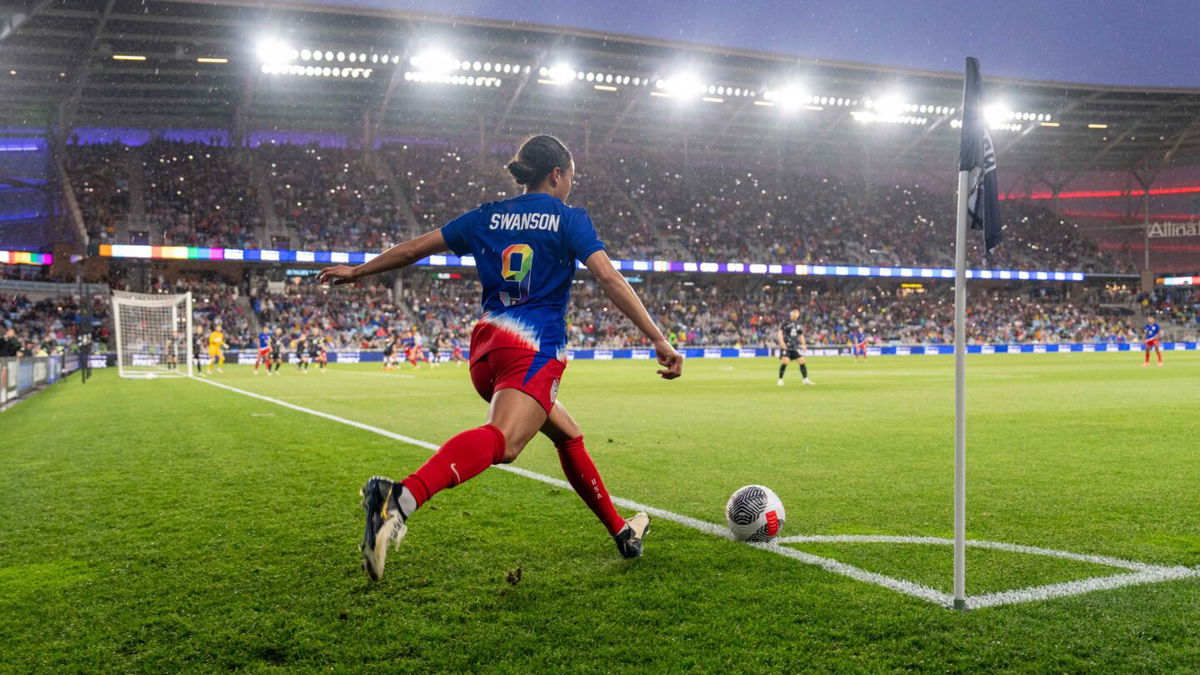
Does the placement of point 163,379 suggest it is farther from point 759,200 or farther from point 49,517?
point 759,200

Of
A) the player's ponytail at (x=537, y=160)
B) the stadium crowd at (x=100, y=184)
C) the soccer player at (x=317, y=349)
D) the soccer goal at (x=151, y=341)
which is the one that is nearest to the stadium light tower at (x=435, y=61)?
the soccer player at (x=317, y=349)

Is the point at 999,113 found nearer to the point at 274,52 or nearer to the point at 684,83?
the point at 684,83

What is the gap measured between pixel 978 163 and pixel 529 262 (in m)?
2.11

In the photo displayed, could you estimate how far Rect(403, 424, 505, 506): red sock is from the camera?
3260 millimetres

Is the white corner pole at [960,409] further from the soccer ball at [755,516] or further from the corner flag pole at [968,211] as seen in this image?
the soccer ball at [755,516]

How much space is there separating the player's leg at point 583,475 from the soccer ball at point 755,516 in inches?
27.2

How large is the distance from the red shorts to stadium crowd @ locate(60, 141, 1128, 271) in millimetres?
40698

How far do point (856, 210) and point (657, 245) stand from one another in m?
18.1

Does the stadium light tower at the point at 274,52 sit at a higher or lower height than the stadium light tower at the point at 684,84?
lower

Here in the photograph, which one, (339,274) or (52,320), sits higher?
(339,274)

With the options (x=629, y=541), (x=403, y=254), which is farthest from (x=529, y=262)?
(x=629, y=541)

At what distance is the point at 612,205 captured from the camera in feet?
168

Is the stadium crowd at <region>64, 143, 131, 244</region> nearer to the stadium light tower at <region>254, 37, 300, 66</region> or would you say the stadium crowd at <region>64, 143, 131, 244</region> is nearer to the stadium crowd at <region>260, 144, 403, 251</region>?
the stadium crowd at <region>260, 144, 403, 251</region>

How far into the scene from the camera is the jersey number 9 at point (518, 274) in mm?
3830
